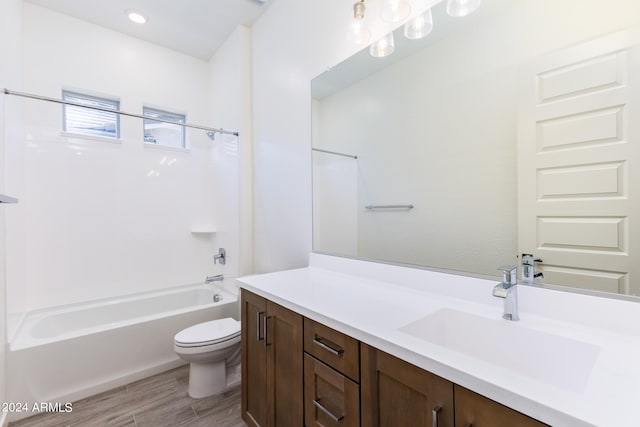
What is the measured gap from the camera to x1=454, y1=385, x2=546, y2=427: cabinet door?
57cm

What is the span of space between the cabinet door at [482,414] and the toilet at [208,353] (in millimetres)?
1706

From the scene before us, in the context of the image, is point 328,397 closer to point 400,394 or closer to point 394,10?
point 400,394

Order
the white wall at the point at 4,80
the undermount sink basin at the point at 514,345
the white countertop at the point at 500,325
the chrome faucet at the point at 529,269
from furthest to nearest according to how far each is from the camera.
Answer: the white wall at the point at 4,80
the chrome faucet at the point at 529,269
the undermount sink basin at the point at 514,345
the white countertop at the point at 500,325

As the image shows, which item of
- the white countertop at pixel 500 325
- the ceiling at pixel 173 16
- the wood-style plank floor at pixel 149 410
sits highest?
the ceiling at pixel 173 16

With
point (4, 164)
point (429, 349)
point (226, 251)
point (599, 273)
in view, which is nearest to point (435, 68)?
point (599, 273)

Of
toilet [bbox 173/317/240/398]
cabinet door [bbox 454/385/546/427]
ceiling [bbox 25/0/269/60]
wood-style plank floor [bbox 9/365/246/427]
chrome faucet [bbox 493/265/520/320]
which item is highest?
ceiling [bbox 25/0/269/60]

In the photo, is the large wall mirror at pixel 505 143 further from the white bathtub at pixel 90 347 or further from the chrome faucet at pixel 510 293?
the white bathtub at pixel 90 347

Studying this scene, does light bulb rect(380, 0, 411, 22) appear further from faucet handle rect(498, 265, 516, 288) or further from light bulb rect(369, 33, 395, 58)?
faucet handle rect(498, 265, 516, 288)

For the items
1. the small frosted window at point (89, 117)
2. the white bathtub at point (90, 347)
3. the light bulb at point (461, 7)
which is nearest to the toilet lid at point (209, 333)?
the white bathtub at point (90, 347)

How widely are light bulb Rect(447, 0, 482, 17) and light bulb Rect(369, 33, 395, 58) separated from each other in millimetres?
315

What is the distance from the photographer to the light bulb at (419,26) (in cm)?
134

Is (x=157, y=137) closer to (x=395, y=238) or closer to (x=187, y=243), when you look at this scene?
(x=187, y=243)

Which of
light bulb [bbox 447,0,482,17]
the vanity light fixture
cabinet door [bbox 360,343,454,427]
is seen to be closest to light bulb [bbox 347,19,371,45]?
the vanity light fixture

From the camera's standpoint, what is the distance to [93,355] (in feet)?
6.65
